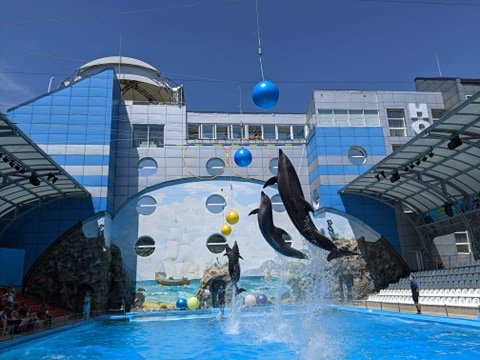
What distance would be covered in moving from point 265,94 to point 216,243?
14.0 m

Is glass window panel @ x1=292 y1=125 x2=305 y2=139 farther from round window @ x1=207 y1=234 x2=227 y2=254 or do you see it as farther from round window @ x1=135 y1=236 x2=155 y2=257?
round window @ x1=135 y1=236 x2=155 y2=257

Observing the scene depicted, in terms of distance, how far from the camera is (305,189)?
21.3 metres

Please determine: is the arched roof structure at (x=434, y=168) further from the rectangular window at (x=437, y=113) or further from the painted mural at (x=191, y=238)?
the rectangular window at (x=437, y=113)

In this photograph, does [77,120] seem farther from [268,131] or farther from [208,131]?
[268,131]

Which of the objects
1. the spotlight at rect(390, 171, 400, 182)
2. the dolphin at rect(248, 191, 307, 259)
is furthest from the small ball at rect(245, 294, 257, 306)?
the dolphin at rect(248, 191, 307, 259)

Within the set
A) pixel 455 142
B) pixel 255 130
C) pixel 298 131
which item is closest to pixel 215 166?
pixel 255 130

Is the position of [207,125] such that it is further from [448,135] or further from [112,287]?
[448,135]

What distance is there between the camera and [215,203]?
20.5 metres

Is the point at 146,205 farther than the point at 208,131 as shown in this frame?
No

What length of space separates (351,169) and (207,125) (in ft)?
27.4

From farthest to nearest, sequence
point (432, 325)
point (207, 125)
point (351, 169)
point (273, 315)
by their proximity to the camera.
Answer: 1. point (207, 125)
2. point (351, 169)
3. point (273, 315)
4. point (432, 325)

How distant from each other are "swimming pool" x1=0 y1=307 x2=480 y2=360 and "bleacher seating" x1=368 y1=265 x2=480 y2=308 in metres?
1.68

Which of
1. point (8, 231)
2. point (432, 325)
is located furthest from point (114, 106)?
point (432, 325)

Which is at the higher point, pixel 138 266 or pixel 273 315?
pixel 138 266
